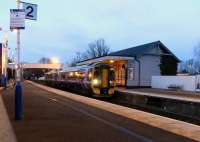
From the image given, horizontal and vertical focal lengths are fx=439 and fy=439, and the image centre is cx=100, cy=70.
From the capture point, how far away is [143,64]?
59.8 metres

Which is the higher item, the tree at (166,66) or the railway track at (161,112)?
the tree at (166,66)

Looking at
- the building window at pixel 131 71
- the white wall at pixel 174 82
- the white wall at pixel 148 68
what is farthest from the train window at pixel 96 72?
the white wall at pixel 148 68

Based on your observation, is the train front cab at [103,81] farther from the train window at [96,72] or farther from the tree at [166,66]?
the tree at [166,66]

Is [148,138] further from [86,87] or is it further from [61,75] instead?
[61,75]

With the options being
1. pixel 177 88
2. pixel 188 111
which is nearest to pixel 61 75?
pixel 177 88

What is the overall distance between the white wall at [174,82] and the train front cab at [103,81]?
41.4ft

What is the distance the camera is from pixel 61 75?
6356 cm

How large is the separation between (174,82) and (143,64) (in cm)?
889

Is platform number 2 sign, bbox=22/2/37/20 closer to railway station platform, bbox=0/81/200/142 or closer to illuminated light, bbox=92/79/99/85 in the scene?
railway station platform, bbox=0/81/200/142

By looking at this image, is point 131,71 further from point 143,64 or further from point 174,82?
point 174,82

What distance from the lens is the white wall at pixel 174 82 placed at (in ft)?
158

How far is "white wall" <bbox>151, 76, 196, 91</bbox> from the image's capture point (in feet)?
158

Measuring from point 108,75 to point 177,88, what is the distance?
14.5 metres

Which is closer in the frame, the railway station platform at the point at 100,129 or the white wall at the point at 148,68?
the railway station platform at the point at 100,129
